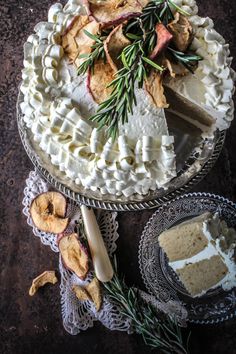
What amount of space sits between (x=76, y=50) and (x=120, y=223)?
0.64 m

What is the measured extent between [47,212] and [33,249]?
136mm

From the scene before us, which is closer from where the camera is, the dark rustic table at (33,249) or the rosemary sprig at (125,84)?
the rosemary sprig at (125,84)

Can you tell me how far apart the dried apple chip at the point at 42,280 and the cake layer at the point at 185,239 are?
1.14 feet

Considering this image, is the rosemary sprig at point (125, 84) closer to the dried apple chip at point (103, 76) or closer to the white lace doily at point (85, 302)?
the dried apple chip at point (103, 76)

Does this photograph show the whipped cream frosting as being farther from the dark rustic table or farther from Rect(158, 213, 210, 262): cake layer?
the dark rustic table

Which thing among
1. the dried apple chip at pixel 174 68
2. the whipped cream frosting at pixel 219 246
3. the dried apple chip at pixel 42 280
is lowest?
the dried apple chip at pixel 42 280

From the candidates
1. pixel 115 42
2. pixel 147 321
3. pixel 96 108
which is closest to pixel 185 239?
pixel 147 321

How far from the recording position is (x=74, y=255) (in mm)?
1816

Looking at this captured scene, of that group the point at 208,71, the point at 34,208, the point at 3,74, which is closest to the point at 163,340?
the point at 34,208

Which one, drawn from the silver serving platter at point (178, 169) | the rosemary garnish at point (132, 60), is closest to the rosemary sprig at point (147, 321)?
the silver serving platter at point (178, 169)

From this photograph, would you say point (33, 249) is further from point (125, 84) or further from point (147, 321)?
point (125, 84)

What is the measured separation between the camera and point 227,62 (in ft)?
4.64

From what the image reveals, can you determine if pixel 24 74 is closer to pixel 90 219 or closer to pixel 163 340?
pixel 90 219

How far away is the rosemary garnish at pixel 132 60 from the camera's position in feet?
4.22
